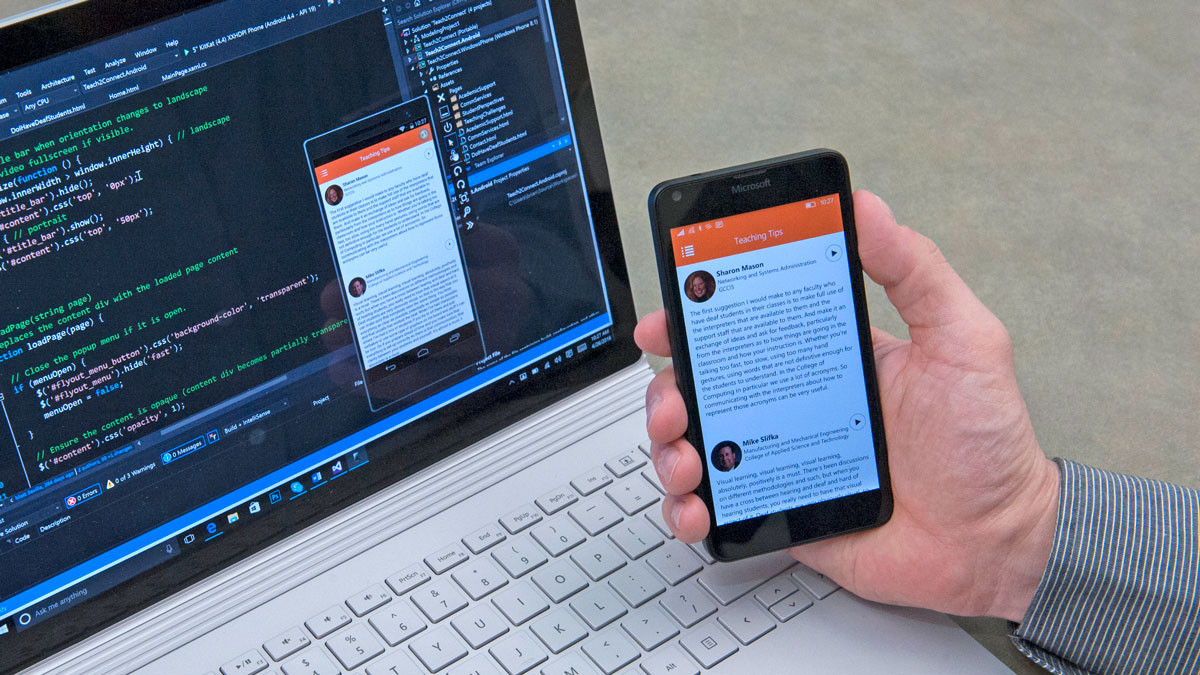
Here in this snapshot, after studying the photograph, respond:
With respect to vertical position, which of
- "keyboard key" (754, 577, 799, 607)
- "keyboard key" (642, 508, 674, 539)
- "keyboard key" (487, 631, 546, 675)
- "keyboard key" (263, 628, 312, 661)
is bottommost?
"keyboard key" (754, 577, 799, 607)

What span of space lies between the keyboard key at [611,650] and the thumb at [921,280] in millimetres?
251

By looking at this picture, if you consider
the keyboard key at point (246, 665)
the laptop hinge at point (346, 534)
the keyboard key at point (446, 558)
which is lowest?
the keyboard key at point (246, 665)

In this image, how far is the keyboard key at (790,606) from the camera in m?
0.65

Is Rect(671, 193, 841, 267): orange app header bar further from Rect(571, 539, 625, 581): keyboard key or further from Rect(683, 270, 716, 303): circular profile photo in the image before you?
Rect(571, 539, 625, 581): keyboard key

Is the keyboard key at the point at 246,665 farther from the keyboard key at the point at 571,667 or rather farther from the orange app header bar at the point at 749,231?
the orange app header bar at the point at 749,231

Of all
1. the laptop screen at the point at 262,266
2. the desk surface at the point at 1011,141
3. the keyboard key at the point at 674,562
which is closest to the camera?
the laptop screen at the point at 262,266

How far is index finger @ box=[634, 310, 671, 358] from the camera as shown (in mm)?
660

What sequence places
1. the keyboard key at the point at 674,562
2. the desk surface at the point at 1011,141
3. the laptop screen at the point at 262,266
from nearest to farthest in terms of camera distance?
the laptop screen at the point at 262,266 < the keyboard key at the point at 674,562 < the desk surface at the point at 1011,141

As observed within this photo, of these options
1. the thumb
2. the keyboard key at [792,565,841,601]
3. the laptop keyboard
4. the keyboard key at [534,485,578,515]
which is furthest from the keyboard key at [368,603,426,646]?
the thumb

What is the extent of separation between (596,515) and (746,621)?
0.38 ft

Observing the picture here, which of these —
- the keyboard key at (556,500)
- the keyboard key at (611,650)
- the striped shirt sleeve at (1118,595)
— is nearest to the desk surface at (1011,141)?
the striped shirt sleeve at (1118,595)

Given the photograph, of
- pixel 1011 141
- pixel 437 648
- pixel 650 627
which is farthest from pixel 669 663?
pixel 1011 141

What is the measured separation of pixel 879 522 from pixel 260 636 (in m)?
0.37

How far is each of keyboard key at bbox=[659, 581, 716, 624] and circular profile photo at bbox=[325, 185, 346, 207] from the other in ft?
0.97
